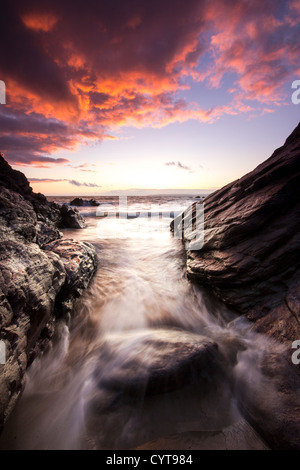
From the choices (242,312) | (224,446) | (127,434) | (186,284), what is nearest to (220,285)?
(242,312)

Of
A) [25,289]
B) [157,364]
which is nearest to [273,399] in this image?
[157,364]

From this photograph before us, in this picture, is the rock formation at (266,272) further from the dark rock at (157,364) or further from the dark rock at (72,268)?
the dark rock at (72,268)

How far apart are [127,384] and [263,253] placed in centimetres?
344

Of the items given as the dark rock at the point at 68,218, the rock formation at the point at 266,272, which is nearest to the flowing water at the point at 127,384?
the rock formation at the point at 266,272

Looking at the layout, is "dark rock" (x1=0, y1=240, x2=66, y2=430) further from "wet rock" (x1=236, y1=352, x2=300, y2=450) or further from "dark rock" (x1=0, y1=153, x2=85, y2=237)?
"wet rock" (x1=236, y1=352, x2=300, y2=450)

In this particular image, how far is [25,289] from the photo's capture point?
99.1 inches

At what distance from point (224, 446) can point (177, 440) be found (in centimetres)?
49

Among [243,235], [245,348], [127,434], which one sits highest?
[243,235]

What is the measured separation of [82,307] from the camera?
4016mm

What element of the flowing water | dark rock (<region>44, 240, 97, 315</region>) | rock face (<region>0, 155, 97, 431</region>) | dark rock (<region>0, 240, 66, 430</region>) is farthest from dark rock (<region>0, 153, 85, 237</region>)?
the flowing water

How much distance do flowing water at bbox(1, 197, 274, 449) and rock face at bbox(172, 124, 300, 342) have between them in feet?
1.42

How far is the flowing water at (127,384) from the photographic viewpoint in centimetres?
191

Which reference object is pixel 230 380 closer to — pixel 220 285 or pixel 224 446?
pixel 224 446

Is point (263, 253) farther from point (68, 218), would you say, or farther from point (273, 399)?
point (68, 218)
